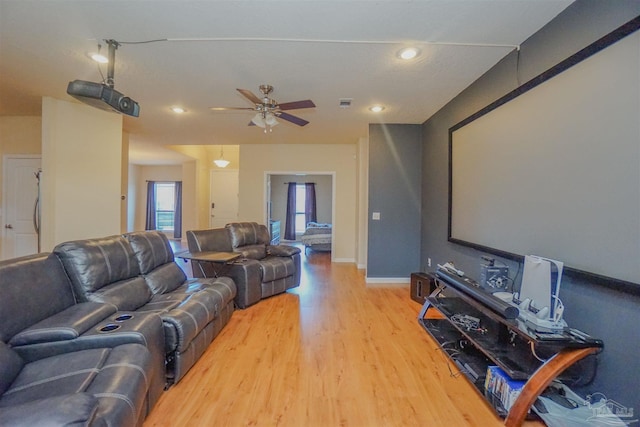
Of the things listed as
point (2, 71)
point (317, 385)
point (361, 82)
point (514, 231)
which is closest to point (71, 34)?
point (2, 71)

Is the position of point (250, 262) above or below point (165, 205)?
below

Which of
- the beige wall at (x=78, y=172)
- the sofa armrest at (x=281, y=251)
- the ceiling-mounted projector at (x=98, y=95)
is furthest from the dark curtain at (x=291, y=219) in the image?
the ceiling-mounted projector at (x=98, y=95)

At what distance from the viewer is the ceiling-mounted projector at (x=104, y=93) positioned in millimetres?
2271

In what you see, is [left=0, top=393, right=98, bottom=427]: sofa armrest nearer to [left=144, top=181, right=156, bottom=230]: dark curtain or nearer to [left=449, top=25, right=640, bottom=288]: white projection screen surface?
[left=449, top=25, right=640, bottom=288]: white projection screen surface

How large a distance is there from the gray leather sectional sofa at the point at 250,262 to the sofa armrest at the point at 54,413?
250cm

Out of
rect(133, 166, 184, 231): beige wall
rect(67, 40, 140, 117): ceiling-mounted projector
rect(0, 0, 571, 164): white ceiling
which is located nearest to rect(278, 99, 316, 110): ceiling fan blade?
rect(0, 0, 571, 164): white ceiling

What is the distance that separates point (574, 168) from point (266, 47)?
8.07 ft

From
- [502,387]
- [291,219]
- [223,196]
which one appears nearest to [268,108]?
[502,387]

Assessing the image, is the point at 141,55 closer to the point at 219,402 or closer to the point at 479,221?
the point at 219,402

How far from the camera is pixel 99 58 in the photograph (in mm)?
2666

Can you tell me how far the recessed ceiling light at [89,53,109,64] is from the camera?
261 centimetres

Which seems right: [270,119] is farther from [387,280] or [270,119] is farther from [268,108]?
[387,280]

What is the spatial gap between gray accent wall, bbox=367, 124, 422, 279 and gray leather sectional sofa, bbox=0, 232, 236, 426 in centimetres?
285

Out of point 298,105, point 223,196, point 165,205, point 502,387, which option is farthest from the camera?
point 165,205
